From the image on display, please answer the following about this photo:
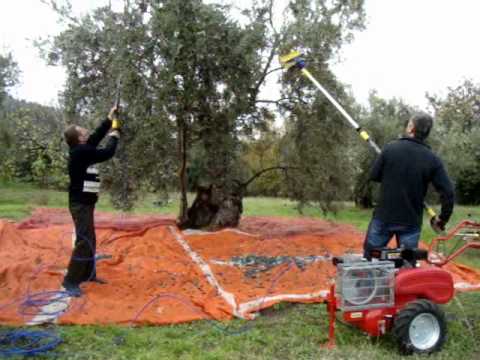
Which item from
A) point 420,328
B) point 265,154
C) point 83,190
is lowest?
point 420,328

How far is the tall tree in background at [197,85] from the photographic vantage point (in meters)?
8.03

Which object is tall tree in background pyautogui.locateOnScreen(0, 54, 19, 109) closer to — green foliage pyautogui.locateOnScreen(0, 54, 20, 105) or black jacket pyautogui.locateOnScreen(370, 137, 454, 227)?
green foliage pyautogui.locateOnScreen(0, 54, 20, 105)

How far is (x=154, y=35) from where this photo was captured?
Answer: 8.02 m

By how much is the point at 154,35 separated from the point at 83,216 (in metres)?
3.47

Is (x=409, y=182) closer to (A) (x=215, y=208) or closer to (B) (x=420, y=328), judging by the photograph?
(B) (x=420, y=328)

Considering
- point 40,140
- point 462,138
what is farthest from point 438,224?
point 462,138

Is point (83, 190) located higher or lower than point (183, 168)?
lower

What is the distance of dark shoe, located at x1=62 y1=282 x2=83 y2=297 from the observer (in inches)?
215

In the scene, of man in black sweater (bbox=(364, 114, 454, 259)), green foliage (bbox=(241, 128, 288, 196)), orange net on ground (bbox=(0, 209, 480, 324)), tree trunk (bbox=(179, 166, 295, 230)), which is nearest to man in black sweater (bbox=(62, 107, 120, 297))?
orange net on ground (bbox=(0, 209, 480, 324))

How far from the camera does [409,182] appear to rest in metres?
4.55

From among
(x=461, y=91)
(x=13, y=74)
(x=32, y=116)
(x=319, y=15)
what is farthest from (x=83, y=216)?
(x=461, y=91)

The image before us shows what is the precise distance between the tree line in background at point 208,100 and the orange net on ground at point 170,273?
1.07 m

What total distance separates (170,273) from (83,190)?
1573mm

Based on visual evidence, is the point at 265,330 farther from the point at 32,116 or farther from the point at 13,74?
the point at 13,74
